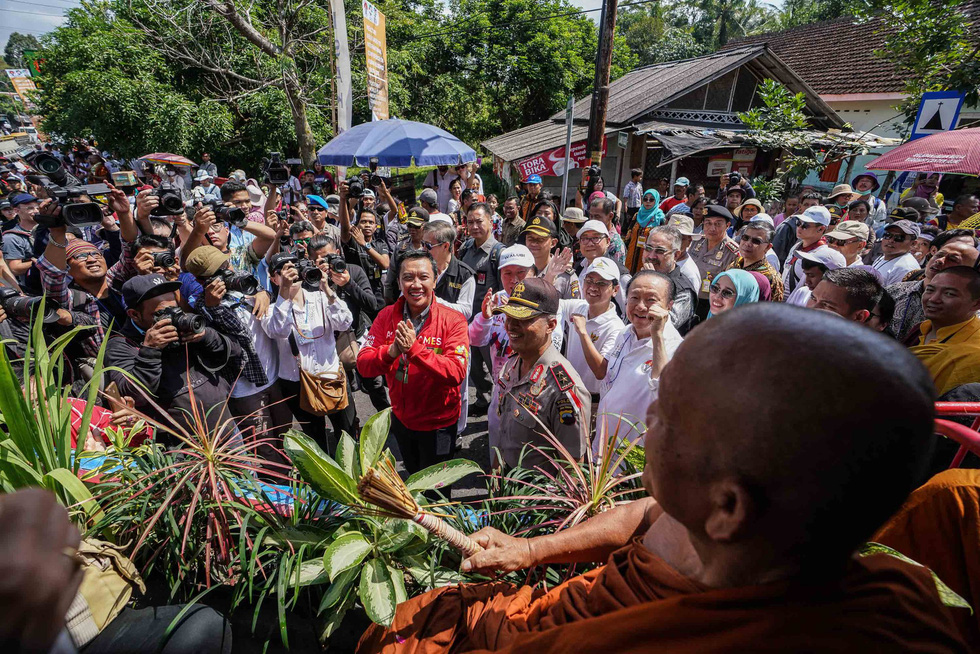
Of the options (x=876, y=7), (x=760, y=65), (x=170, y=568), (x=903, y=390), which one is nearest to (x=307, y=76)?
(x=760, y=65)

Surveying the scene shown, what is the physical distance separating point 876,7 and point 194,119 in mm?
16395

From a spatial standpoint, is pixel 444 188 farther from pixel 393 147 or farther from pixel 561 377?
pixel 561 377

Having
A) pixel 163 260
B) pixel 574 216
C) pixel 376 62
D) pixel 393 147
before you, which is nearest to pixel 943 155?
pixel 574 216

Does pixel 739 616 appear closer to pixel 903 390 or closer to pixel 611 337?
pixel 903 390

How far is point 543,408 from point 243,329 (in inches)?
75.6

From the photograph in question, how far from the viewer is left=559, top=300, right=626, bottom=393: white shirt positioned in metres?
3.26

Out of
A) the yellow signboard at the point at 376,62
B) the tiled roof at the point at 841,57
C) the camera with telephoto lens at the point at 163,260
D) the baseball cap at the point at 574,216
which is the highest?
the tiled roof at the point at 841,57

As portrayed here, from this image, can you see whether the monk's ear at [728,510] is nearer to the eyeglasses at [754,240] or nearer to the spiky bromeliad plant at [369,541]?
the spiky bromeliad plant at [369,541]

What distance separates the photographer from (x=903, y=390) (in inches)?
26.6

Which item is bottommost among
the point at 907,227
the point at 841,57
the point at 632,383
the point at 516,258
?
the point at 632,383

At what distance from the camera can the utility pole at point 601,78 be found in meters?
7.82

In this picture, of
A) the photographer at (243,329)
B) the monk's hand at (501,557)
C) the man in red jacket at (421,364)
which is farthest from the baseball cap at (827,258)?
the photographer at (243,329)

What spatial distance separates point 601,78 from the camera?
8266mm

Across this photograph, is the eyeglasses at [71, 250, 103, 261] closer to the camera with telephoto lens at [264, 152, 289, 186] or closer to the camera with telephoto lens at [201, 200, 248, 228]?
the camera with telephoto lens at [201, 200, 248, 228]
